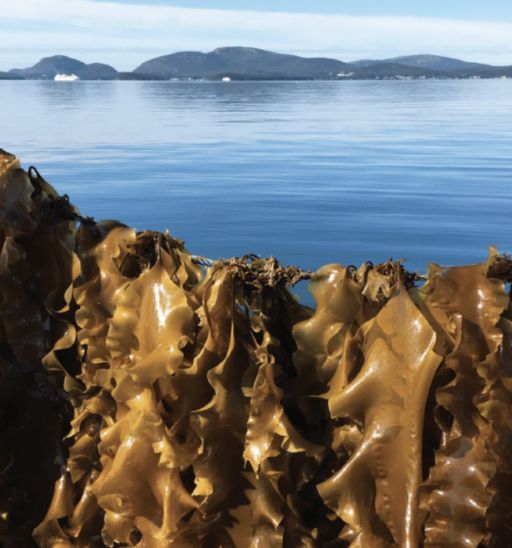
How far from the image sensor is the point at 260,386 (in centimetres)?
179

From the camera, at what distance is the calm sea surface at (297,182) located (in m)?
7.06

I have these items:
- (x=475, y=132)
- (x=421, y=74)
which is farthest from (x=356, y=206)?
(x=421, y=74)

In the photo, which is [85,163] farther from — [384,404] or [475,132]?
[384,404]

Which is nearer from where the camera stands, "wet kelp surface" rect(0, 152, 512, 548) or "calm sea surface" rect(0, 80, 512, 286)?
"wet kelp surface" rect(0, 152, 512, 548)

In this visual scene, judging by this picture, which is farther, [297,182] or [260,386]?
[297,182]

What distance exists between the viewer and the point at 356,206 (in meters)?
8.52

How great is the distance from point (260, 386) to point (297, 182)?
834 centimetres

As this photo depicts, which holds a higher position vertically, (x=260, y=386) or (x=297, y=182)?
(x=260, y=386)

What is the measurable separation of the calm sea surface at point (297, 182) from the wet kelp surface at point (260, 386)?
168 inches

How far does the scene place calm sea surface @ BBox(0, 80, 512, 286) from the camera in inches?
278

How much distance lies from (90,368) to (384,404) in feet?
2.64

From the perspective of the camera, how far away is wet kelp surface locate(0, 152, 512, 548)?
1.75m

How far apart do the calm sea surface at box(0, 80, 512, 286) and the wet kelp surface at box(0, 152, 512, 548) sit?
426cm

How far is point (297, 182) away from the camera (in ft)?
32.8
